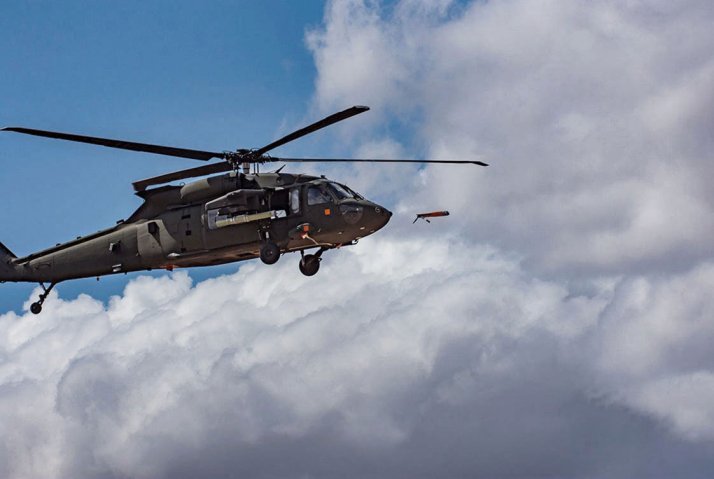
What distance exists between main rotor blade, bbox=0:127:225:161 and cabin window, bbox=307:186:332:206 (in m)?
5.53

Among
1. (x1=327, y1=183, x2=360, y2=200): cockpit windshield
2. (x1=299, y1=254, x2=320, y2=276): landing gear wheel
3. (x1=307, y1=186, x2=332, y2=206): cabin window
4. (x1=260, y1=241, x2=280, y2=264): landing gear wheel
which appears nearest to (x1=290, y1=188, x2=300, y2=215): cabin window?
(x1=307, y1=186, x2=332, y2=206): cabin window

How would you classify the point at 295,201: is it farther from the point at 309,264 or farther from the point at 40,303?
the point at 40,303

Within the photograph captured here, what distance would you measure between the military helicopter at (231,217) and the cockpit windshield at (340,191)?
0.05m

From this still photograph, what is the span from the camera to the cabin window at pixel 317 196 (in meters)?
48.2

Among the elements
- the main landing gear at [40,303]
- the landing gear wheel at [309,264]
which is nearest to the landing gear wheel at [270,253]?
the landing gear wheel at [309,264]

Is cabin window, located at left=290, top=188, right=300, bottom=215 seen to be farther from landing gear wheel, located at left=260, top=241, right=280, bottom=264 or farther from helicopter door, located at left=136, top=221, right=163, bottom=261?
helicopter door, located at left=136, top=221, right=163, bottom=261

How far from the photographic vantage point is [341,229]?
47938 mm

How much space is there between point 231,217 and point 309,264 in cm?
495

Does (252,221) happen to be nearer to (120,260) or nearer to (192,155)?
(192,155)

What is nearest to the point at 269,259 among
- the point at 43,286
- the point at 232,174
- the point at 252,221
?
the point at 252,221

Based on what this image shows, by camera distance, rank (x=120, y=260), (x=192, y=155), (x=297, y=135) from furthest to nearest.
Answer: (x=120, y=260), (x=192, y=155), (x=297, y=135)

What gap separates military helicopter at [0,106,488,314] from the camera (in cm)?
4794

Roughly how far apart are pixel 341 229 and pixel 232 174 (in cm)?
698

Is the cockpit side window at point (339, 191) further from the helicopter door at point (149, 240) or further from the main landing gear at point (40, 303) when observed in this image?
the main landing gear at point (40, 303)
